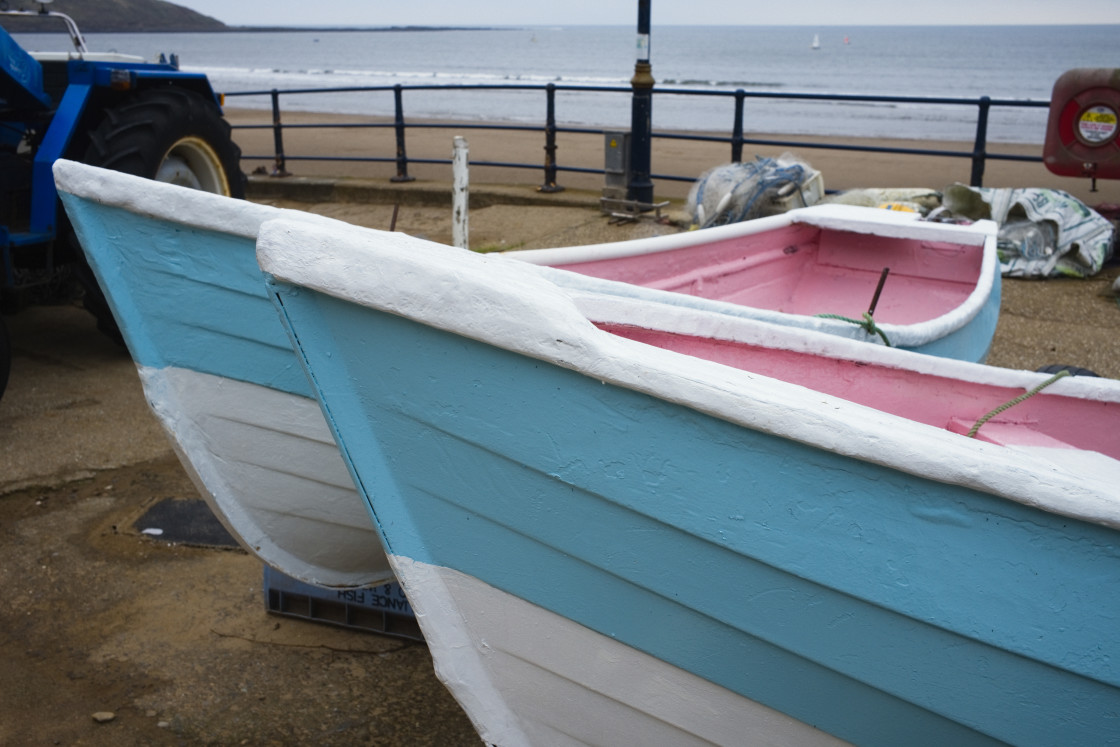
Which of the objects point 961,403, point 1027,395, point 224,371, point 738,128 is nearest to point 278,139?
point 738,128

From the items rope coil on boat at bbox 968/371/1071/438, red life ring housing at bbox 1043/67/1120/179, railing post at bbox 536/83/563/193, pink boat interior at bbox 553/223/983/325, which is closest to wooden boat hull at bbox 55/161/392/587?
rope coil on boat at bbox 968/371/1071/438

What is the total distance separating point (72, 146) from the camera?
4781 mm

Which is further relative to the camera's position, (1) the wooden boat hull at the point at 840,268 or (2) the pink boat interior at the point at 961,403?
(1) the wooden boat hull at the point at 840,268

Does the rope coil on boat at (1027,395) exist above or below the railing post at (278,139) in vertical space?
below

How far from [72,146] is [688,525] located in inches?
177

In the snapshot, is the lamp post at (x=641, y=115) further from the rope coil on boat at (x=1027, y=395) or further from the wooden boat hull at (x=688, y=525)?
the wooden boat hull at (x=688, y=525)

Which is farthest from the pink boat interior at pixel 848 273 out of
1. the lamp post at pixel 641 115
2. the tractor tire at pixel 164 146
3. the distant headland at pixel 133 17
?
the distant headland at pixel 133 17

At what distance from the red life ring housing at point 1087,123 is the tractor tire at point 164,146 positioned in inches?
223

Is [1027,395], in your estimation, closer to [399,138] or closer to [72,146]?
[72,146]

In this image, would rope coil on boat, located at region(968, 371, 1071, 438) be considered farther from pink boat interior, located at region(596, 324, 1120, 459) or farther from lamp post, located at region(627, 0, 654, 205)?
lamp post, located at region(627, 0, 654, 205)

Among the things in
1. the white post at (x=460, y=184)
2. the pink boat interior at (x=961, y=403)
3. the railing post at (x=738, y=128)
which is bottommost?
the pink boat interior at (x=961, y=403)

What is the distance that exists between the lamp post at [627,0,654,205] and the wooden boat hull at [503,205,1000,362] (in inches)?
133

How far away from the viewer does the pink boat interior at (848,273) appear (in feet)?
15.3

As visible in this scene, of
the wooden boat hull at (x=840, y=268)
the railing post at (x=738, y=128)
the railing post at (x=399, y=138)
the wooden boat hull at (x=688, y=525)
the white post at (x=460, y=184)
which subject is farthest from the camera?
the railing post at (x=399, y=138)
